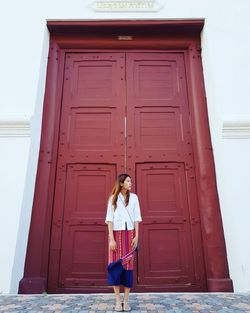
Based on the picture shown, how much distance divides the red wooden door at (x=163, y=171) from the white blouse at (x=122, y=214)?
991 mm

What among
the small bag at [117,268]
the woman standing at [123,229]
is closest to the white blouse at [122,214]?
the woman standing at [123,229]

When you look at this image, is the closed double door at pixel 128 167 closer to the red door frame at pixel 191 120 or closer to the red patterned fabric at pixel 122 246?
the red door frame at pixel 191 120

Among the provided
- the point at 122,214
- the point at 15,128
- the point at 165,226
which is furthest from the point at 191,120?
the point at 15,128

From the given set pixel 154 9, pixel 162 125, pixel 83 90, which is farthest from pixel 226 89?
pixel 83 90

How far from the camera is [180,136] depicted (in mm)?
4309

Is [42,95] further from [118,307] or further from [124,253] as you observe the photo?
[118,307]

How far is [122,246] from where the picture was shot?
2.79 metres

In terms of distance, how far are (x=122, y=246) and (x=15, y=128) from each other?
2147mm

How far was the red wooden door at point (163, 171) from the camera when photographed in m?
3.72

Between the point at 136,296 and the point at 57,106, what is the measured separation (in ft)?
9.28

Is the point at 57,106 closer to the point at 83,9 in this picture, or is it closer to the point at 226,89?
the point at 83,9

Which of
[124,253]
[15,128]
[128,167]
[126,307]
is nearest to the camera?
[126,307]

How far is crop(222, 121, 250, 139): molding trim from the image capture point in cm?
386

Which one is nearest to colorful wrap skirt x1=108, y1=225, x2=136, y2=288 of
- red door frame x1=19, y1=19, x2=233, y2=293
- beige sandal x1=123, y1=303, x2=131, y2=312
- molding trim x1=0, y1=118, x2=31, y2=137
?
beige sandal x1=123, y1=303, x2=131, y2=312
